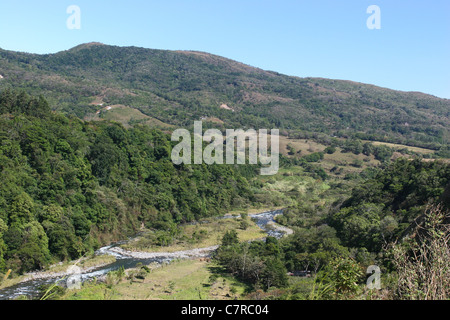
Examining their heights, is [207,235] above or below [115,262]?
below

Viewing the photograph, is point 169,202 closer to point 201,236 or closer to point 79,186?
point 201,236

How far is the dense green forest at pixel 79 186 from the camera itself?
37344 mm

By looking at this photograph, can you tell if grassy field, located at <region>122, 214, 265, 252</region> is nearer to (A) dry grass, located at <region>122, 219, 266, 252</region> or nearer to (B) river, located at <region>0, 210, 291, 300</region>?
(A) dry grass, located at <region>122, 219, 266, 252</region>

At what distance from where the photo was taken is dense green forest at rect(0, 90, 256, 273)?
37.3 meters

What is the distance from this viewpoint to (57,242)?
38375 millimetres

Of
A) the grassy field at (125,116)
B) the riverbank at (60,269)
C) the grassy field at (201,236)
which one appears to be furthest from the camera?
the grassy field at (125,116)

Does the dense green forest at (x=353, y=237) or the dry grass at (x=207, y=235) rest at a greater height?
the dense green forest at (x=353, y=237)

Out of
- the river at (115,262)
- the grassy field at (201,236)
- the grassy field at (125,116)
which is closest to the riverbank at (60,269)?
the river at (115,262)

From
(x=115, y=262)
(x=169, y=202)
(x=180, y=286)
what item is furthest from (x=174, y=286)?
(x=169, y=202)

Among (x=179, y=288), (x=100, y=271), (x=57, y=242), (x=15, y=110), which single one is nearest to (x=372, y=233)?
(x=179, y=288)

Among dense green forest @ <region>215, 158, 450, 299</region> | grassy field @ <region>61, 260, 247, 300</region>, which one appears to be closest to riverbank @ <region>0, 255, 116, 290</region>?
grassy field @ <region>61, 260, 247, 300</region>

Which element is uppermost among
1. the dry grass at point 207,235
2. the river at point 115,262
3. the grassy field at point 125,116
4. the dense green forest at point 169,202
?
the grassy field at point 125,116

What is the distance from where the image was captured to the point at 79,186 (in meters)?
47.2

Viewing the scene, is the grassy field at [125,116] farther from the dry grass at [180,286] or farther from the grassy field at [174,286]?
the grassy field at [174,286]
